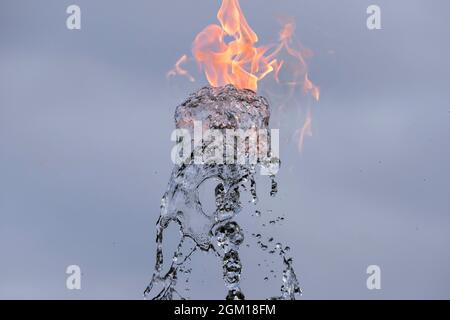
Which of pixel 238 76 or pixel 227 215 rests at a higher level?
pixel 238 76
